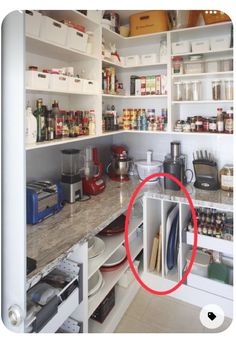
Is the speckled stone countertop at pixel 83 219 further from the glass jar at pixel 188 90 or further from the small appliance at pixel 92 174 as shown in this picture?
the glass jar at pixel 188 90

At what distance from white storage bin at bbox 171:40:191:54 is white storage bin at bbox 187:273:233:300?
57.4 inches

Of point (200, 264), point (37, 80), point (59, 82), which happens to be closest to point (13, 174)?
point (37, 80)

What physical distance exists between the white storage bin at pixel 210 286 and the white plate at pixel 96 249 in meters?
0.69

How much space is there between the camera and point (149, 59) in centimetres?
188

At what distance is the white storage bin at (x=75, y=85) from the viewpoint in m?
1.39

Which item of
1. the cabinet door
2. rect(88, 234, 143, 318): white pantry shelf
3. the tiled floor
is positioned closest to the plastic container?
the tiled floor

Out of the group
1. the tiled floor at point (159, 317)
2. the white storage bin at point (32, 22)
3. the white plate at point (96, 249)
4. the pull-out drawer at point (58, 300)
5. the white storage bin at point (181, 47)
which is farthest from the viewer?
the white storage bin at point (181, 47)

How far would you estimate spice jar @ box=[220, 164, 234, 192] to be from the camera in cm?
171

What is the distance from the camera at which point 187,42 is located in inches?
68.6

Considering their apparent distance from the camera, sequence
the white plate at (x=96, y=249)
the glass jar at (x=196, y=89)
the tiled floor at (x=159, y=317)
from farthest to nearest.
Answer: the glass jar at (x=196, y=89), the tiled floor at (x=159, y=317), the white plate at (x=96, y=249)

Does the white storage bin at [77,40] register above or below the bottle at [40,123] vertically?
above

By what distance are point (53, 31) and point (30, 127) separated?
474 mm

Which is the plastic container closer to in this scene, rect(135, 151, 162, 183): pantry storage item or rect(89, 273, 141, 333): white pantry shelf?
rect(89, 273, 141, 333): white pantry shelf

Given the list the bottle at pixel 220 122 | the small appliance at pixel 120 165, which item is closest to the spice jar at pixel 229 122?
the bottle at pixel 220 122
